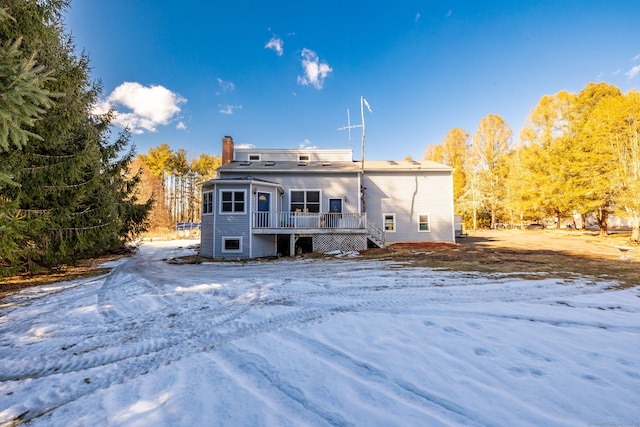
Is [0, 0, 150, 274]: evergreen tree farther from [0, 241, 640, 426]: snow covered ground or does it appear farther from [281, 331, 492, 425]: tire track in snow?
[281, 331, 492, 425]: tire track in snow

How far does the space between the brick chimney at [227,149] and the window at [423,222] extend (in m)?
12.8

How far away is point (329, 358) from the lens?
10.6ft

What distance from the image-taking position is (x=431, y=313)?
15.2ft

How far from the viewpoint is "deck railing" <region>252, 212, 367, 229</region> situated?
13469mm

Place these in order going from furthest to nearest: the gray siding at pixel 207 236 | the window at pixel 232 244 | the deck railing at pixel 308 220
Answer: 1. the deck railing at pixel 308 220
2. the gray siding at pixel 207 236
3. the window at pixel 232 244

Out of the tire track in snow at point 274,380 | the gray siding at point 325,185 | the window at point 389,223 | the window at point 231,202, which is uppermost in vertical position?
the gray siding at point 325,185

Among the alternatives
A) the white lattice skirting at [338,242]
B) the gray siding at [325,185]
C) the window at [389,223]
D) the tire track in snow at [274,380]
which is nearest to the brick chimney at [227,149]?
the gray siding at [325,185]

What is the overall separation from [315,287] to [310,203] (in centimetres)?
921

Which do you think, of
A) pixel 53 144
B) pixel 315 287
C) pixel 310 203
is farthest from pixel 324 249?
pixel 53 144

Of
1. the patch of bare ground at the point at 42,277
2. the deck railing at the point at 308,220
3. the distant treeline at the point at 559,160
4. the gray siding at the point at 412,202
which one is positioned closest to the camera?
the patch of bare ground at the point at 42,277

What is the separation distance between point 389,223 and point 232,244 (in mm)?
9150

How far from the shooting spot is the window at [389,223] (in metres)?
16.0

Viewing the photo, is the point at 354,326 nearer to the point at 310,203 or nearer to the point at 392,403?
the point at 392,403

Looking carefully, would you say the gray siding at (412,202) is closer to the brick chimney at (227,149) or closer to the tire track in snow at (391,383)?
the brick chimney at (227,149)
